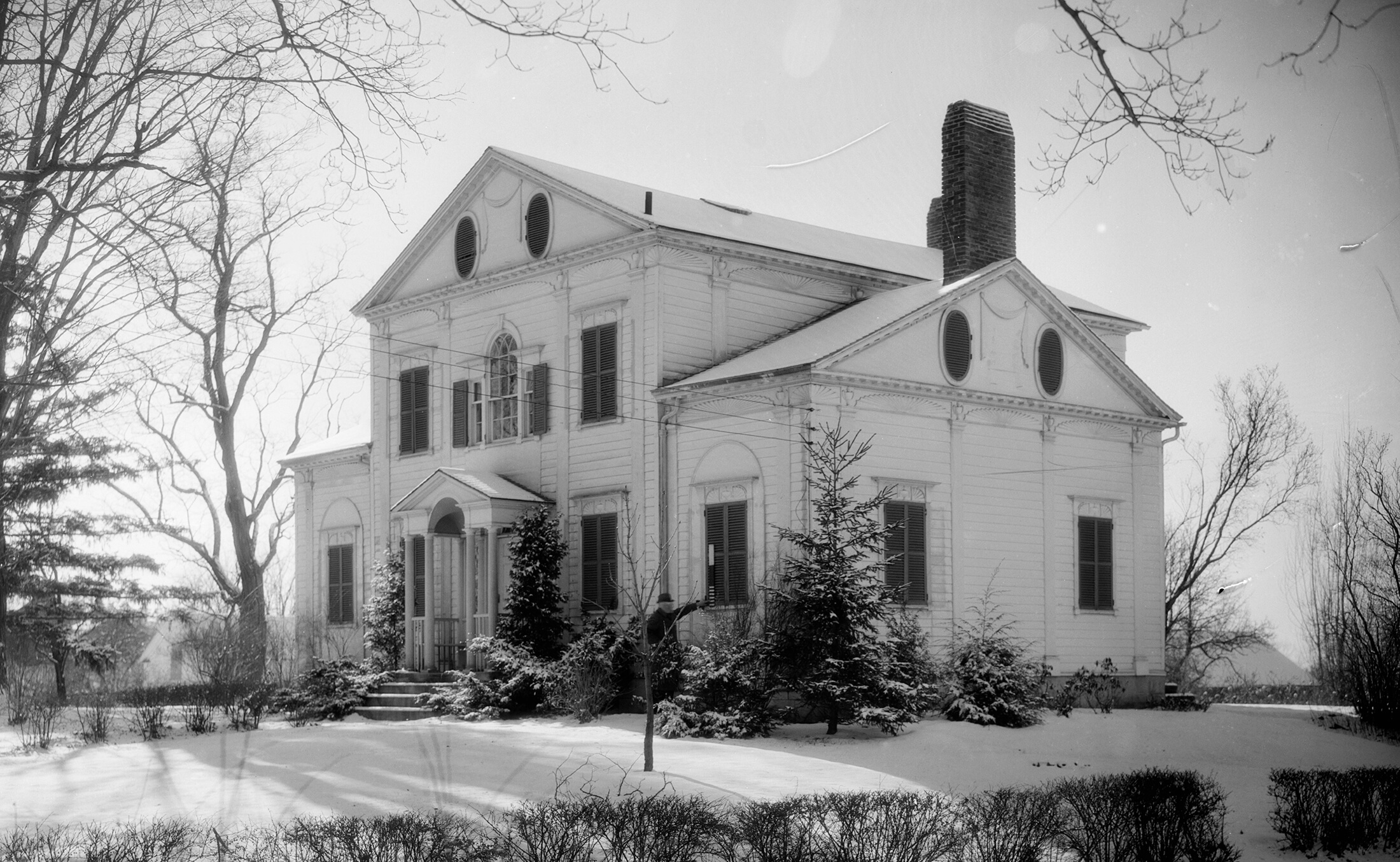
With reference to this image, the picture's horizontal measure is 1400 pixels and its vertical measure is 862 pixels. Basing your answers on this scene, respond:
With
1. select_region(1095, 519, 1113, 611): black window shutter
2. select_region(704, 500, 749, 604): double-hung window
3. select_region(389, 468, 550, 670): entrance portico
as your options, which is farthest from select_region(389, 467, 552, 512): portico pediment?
select_region(1095, 519, 1113, 611): black window shutter

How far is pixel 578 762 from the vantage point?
1741 centimetres

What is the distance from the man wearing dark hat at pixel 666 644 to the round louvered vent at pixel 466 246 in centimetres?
873

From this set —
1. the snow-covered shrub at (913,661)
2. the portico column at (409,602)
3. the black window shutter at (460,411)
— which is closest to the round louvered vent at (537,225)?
the black window shutter at (460,411)

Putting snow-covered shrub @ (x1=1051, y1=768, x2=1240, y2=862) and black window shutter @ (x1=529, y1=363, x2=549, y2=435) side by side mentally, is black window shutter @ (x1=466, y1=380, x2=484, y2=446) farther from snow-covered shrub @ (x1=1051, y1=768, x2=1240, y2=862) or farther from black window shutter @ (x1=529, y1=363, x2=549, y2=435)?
snow-covered shrub @ (x1=1051, y1=768, x2=1240, y2=862)

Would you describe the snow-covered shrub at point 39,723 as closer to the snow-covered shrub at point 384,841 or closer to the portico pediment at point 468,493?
the portico pediment at point 468,493

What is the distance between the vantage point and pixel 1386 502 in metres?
23.8

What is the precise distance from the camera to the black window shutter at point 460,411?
2922cm

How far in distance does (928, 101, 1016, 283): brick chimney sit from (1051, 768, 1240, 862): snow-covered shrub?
52.0 feet

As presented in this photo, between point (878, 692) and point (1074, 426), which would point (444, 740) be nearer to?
point (878, 692)

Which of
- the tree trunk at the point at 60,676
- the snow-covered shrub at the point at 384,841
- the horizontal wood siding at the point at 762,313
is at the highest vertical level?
the horizontal wood siding at the point at 762,313

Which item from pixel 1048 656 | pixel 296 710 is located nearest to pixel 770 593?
pixel 1048 656

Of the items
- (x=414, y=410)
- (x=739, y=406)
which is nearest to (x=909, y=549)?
(x=739, y=406)

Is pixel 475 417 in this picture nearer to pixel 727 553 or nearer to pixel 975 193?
pixel 727 553

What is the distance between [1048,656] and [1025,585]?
136 centimetres
